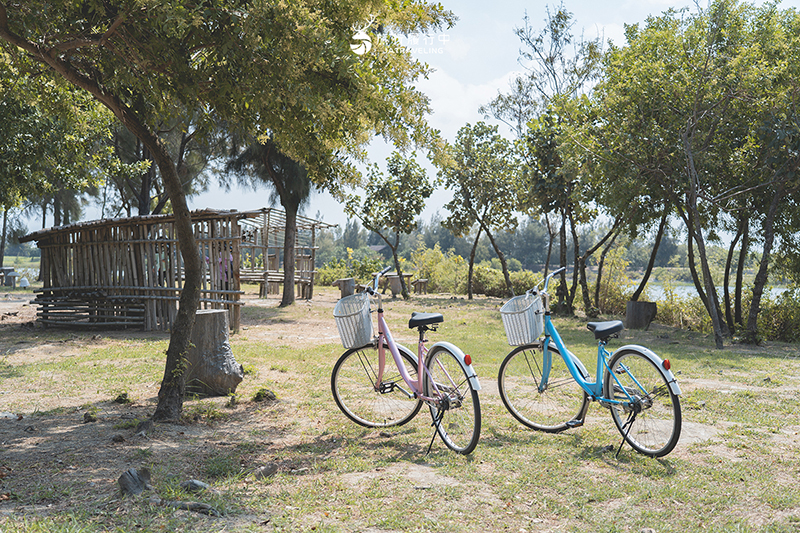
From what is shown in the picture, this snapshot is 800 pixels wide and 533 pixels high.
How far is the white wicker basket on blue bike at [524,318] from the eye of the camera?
14.9 feet

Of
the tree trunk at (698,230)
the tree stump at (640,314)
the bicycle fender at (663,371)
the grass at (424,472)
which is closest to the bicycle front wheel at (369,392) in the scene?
the grass at (424,472)

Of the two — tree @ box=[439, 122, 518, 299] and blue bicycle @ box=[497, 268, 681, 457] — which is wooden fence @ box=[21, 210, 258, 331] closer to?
blue bicycle @ box=[497, 268, 681, 457]

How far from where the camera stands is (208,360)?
580 centimetres

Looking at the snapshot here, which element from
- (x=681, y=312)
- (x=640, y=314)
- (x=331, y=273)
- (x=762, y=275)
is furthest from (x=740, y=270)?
(x=331, y=273)

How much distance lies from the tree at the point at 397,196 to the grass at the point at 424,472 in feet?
50.9

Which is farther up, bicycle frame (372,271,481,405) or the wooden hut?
the wooden hut

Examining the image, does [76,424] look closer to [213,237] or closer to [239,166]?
[213,237]

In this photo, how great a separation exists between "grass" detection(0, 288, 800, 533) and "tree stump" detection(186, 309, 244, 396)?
28 centimetres

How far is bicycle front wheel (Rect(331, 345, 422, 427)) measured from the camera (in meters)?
4.69

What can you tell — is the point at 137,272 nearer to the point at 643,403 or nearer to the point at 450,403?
the point at 450,403

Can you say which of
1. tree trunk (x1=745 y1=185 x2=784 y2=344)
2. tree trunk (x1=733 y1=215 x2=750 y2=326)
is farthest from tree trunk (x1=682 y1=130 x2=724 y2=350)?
tree trunk (x1=733 y1=215 x2=750 y2=326)

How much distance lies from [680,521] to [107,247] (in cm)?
1126

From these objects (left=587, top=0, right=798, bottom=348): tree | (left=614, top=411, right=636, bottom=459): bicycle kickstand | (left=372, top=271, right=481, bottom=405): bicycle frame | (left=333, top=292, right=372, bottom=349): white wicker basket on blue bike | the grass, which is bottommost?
the grass

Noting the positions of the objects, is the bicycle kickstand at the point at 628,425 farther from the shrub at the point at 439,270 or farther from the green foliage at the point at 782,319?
the shrub at the point at 439,270
